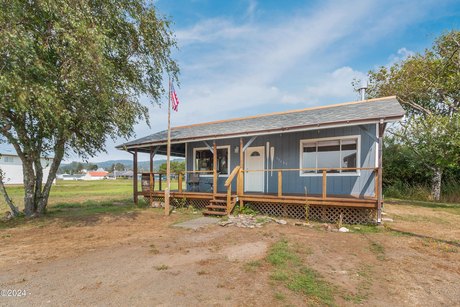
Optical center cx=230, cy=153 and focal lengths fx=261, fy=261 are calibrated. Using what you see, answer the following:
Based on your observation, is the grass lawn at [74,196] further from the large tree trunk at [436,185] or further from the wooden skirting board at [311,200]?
the large tree trunk at [436,185]

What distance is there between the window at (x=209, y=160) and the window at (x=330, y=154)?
3.65 meters

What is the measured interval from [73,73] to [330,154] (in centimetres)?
868

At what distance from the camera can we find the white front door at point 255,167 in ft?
36.9

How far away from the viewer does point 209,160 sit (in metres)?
12.8

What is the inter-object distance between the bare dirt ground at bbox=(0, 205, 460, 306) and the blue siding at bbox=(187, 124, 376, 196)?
1.77 metres

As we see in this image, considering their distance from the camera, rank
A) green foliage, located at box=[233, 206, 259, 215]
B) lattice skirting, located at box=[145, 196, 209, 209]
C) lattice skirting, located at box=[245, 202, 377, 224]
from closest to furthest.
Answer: lattice skirting, located at box=[245, 202, 377, 224], green foliage, located at box=[233, 206, 259, 215], lattice skirting, located at box=[145, 196, 209, 209]

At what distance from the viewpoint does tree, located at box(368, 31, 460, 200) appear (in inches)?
493

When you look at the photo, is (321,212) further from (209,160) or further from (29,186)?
(29,186)

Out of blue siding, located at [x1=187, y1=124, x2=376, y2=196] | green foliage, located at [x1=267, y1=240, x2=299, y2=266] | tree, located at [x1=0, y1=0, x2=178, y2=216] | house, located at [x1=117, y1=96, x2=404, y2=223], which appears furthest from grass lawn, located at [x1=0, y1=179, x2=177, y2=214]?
green foliage, located at [x1=267, y1=240, x2=299, y2=266]

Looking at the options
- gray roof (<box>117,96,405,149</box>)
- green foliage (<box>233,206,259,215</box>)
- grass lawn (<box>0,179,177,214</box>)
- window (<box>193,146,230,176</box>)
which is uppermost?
gray roof (<box>117,96,405,149</box>)

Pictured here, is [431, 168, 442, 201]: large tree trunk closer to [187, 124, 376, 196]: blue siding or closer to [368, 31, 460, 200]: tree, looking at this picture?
[368, 31, 460, 200]: tree

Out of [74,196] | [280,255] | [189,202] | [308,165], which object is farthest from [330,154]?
[74,196]

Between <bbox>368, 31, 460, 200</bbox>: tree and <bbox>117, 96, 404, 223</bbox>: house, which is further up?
<bbox>368, 31, 460, 200</bbox>: tree

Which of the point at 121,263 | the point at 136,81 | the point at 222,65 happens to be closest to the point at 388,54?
the point at 222,65
